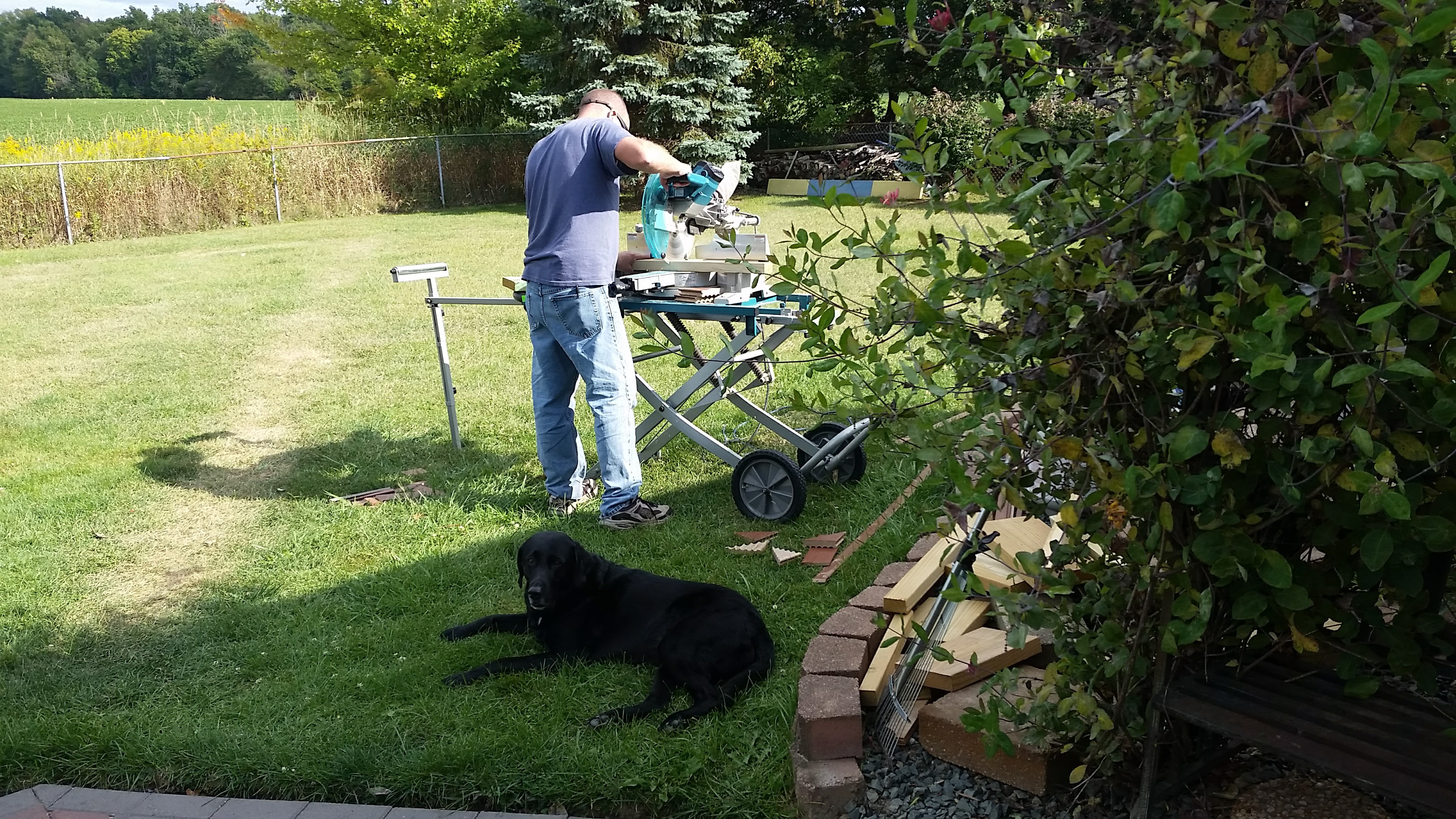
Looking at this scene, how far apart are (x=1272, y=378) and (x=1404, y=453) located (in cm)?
27

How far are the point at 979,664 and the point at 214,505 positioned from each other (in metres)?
4.71

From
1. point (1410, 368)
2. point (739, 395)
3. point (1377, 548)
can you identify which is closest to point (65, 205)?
point (739, 395)

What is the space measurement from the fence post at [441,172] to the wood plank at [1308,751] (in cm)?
2359

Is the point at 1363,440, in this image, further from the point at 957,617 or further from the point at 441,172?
the point at 441,172

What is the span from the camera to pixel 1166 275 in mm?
2178

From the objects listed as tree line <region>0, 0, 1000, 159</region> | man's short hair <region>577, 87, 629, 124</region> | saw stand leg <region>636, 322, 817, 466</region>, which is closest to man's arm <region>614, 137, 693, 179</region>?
man's short hair <region>577, 87, 629, 124</region>

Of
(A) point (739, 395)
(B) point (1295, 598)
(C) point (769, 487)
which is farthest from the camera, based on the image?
(A) point (739, 395)

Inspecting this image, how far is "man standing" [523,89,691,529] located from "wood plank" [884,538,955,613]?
6.03ft

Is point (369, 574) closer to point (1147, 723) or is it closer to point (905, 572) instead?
point (905, 572)

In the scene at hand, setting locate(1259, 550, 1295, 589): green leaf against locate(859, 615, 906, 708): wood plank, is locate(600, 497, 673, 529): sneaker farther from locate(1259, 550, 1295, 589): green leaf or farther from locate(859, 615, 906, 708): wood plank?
locate(1259, 550, 1295, 589): green leaf

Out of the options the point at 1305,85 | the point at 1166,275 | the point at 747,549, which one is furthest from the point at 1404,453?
the point at 747,549

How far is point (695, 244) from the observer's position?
5.51 m

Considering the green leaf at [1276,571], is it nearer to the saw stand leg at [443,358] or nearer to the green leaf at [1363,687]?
the green leaf at [1363,687]

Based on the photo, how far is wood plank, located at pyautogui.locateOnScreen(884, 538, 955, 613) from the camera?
11.8 feet
